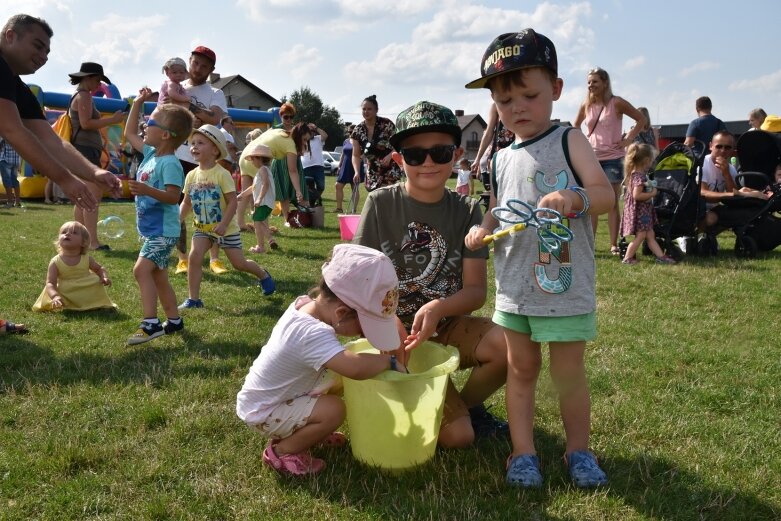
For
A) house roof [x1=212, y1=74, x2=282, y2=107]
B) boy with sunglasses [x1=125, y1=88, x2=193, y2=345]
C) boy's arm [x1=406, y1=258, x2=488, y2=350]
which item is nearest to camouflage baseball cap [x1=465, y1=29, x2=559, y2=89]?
boy's arm [x1=406, y1=258, x2=488, y2=350]

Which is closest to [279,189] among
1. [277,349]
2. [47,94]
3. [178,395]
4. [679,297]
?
[679,297]

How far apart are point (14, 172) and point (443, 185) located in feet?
44.3

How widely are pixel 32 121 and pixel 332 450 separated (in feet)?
10.5

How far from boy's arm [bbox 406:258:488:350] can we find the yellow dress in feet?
11.3

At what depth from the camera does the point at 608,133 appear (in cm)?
766

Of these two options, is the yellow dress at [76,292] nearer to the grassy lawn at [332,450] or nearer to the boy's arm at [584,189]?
the grassy lawn at [332,450]

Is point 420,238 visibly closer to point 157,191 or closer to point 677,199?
point 157,191

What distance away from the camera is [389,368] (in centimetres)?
264

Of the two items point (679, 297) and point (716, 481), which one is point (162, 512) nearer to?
A: point (716, 481)

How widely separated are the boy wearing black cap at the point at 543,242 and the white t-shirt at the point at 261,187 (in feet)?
19.7

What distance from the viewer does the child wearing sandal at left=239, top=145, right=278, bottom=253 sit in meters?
8.36

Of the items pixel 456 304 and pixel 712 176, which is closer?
pixel 456 304

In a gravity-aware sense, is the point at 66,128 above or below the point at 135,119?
above

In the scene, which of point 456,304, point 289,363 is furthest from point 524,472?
point 289,363
